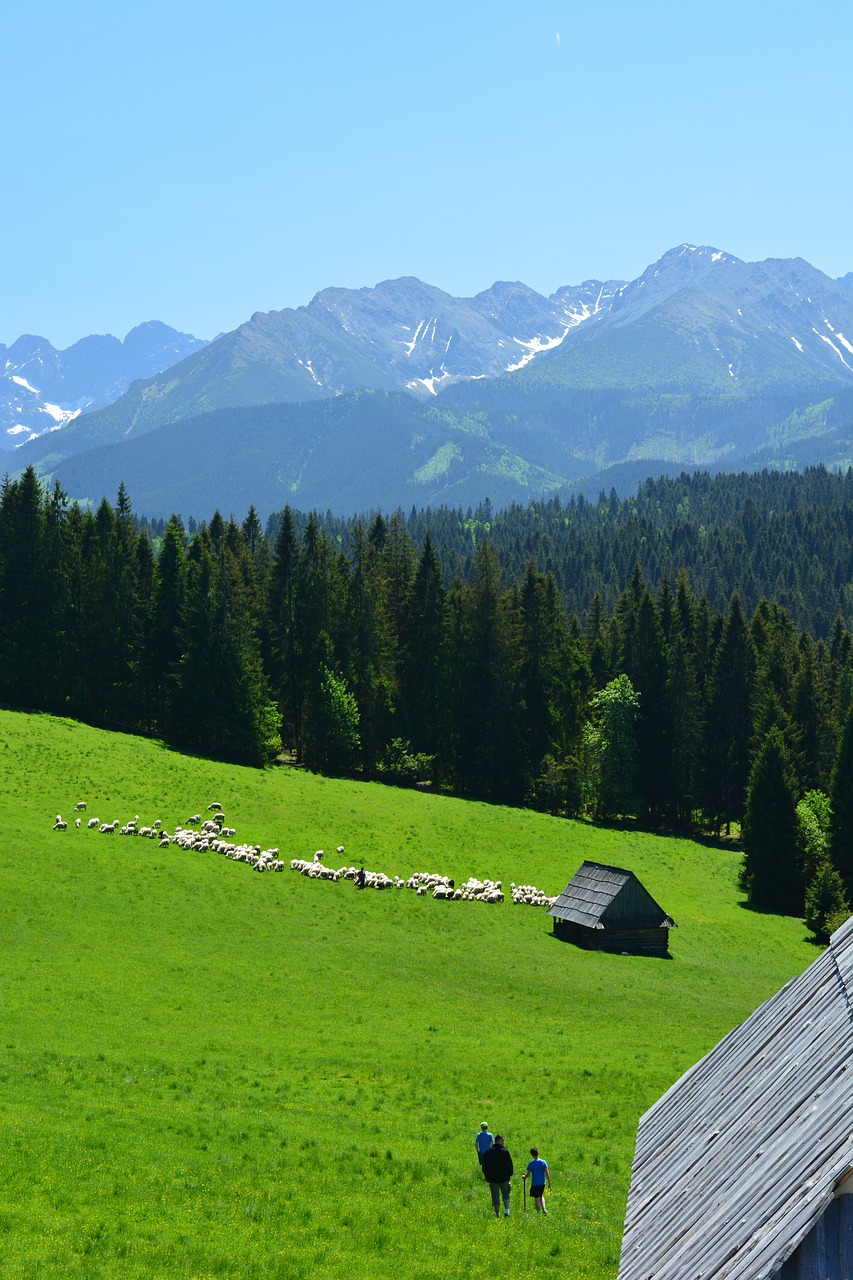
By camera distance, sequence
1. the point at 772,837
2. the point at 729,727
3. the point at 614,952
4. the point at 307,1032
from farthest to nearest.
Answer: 1. the point at 729,727
2. the point at 772,837
3. the point at 614,952
4. the point at 307,1032

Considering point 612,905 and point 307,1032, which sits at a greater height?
point 307,1032

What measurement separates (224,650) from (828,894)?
44897mm

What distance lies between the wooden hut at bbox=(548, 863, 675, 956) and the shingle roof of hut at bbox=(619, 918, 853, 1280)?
106 feet

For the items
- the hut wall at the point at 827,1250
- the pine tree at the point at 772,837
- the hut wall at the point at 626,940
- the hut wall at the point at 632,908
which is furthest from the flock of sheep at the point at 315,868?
the hut wall at the point at 827,1250

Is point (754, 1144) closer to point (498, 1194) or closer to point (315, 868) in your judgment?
point (498, 1194)

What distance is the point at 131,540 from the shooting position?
316 feet

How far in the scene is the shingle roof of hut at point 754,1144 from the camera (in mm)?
9945

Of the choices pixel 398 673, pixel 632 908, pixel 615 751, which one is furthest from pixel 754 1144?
pixel 398 673

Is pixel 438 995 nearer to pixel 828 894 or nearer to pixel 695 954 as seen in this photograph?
pixel 695 954

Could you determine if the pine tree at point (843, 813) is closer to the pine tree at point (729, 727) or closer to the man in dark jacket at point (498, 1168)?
the pine tree at point (729, 727)

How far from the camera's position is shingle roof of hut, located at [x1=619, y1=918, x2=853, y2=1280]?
995 centimetres

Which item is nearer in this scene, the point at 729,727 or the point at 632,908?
the point at 632,908

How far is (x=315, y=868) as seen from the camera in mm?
55469

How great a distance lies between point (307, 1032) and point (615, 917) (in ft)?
68.3
